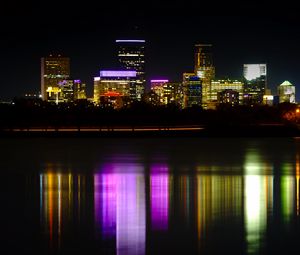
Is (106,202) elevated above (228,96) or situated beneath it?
situated beneath

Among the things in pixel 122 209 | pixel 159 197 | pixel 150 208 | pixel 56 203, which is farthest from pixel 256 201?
pixel 56 203

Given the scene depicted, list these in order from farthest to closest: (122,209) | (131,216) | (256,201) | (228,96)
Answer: (228,96), (256,201), (122,209), (131,216)

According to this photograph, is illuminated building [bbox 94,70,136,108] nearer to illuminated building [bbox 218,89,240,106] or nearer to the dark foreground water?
illuminated building [bbox 218,89,240,106]

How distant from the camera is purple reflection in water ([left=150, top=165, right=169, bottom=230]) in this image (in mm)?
8875

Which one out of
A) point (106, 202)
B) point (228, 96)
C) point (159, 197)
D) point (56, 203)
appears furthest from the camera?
point (228, 96)

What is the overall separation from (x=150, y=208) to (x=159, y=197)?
117 cm

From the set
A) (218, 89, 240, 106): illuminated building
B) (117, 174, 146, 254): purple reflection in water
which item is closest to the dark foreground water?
(117, 174, 146, 254): purple reflection in water

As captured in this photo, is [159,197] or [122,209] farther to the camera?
[159,197]

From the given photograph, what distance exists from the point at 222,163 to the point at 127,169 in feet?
9.56

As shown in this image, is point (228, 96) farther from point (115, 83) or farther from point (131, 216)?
point (131, 216)

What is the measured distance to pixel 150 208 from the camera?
10.0m

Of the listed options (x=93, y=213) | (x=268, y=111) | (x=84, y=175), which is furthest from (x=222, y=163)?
(x=268, y=111)

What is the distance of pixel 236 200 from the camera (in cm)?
1084

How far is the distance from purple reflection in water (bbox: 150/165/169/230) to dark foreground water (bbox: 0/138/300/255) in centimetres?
1
